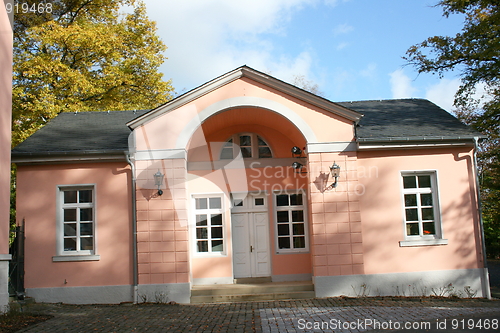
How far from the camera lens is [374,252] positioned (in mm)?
11578

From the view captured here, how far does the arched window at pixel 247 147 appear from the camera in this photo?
43.6ft

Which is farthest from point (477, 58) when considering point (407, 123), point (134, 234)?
point (134, 234)

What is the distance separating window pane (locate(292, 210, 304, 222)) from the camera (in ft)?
42.7

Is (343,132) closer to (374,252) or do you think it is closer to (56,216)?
(374,252)

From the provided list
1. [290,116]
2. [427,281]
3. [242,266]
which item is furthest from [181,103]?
[427,281]

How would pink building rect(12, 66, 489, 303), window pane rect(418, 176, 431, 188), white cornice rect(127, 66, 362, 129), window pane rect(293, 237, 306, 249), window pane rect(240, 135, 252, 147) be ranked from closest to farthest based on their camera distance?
pink building rect(12, 66, 489, 303) → white cornice rect(127, 66, 362, 129) → window pane rect(418, 176, 431, 188) → window pane rect(293, 237, 306, 249) → window pane rect(240, 135, 252, 147)

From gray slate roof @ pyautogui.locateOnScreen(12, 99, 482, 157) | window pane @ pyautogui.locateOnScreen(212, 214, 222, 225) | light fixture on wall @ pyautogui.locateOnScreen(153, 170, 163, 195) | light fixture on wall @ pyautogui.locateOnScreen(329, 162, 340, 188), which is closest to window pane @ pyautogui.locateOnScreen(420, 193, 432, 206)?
gray slate roof @ pyautogui.locateOnScreen(12, 99, 482, 157)

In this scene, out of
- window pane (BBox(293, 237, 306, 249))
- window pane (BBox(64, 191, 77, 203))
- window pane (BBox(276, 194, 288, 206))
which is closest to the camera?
window pane (BBox(64, 191, 77, 203))

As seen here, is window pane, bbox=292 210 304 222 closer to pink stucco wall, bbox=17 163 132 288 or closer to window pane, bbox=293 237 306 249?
window pane, bbox=293 237 306 249

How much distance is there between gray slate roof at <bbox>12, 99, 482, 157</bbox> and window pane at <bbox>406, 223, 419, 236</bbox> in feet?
6.80

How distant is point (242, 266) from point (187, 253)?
2.08m

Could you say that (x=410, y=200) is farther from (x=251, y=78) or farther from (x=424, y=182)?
(x=251, y=78)

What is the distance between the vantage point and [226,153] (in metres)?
13.3

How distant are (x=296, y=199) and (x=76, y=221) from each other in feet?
18.4
